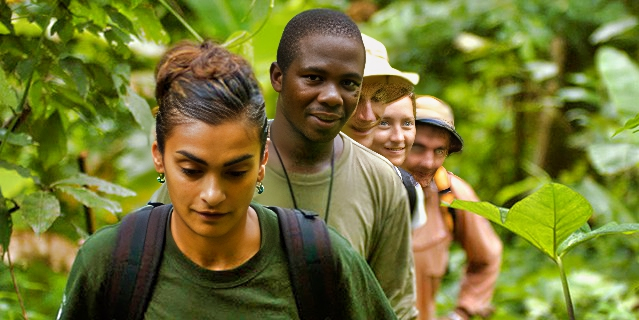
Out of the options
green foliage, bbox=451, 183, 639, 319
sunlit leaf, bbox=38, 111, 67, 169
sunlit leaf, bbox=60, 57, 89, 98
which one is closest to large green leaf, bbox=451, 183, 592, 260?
green foliage, bbox=451, 183, 639, 319

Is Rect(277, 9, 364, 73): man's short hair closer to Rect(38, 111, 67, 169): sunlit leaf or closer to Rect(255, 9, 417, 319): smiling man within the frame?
Rect(255, 9, 417, 319): smiling man

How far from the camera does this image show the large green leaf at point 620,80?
180 inches

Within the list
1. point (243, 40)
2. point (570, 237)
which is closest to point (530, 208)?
point (570, 237)

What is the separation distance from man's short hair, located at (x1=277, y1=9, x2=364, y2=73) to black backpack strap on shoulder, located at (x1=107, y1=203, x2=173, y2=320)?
0.47 metres

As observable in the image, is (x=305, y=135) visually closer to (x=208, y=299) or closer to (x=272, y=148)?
(x=272, y=148)

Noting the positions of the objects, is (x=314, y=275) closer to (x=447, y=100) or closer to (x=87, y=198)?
(x=87, y=198)

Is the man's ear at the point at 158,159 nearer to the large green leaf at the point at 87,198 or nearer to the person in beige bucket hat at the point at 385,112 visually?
the person in beige bucket hat at the point at 385,112

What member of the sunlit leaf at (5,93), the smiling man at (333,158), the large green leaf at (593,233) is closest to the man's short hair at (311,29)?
the smiling man at (333,158)

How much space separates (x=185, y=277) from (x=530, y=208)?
2.17 ft

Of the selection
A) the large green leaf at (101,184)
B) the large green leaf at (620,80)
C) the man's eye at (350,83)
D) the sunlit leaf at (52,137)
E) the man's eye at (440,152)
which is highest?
the large green leaf at (620,80)

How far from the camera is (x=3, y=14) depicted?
2373mm

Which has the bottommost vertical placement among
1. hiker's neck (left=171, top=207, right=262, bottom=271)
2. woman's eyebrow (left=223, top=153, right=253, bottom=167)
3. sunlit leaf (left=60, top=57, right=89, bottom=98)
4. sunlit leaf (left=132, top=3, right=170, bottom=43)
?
hiker's neck (left=171, top=207, right=262, bottom=271)

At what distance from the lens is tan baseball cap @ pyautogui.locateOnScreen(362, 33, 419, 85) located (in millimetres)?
1966

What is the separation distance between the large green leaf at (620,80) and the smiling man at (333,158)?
2664 millimetres
